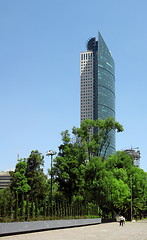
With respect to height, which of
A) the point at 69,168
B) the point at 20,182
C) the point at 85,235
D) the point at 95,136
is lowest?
the point at 85,235

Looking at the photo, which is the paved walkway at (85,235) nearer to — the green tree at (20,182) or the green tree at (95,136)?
the green tree at (95,136)

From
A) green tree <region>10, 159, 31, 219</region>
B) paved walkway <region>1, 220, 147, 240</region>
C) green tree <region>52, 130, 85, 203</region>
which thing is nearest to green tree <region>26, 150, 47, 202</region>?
green tree <region>10, 159, 31, 219</region>

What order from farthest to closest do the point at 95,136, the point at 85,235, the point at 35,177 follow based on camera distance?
1. the point at 35,177
2. the point at 95,136
3. the point at 85,235

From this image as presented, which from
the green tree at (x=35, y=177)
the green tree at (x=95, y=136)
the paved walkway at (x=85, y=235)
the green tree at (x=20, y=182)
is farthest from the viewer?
the green tree at (x=35, y=177)

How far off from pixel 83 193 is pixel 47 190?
39.0 feet

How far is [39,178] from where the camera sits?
225ft

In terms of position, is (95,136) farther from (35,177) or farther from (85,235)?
(85,235)

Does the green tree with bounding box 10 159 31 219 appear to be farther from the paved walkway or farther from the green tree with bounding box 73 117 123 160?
the paved walkway

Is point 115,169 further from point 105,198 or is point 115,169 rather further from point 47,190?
point 47,190

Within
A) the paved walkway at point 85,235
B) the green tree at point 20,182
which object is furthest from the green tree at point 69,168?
the paved walkway at point 85,235

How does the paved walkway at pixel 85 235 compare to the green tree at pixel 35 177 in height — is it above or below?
below

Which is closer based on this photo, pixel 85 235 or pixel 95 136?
pixel 85 235

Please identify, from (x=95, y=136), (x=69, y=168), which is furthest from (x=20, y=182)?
(x=95, y=136)

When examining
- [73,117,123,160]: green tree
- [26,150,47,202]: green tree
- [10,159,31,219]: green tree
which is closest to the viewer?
[73,117,123,160]: green tree
